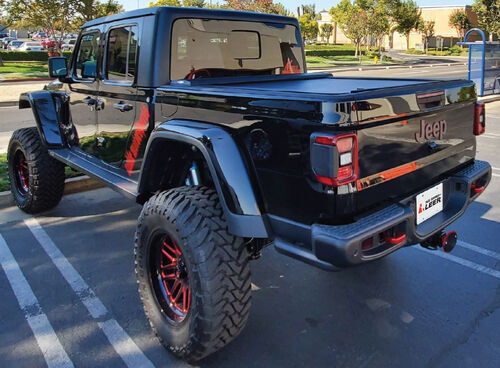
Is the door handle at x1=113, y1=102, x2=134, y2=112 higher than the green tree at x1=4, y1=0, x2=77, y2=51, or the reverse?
the green tree at x1=4, y1=0, x2=77, y2=51

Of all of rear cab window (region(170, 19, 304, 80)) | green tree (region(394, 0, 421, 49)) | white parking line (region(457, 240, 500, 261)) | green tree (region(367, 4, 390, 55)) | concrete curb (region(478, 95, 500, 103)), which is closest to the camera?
rear cab window (region(170, 19, 304, 80))

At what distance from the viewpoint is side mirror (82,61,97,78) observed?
13.4 ft

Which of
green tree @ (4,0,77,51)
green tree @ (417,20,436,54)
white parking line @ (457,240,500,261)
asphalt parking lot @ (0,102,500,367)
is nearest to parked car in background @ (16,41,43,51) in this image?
green tree @ (4,0,77,51)

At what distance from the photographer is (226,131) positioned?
2553 millimetres

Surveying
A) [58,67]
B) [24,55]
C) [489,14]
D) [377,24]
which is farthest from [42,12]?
[377,24]

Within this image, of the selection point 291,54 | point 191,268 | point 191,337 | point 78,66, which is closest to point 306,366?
point 191,337

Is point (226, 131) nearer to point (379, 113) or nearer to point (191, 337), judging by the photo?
point (379, 113)

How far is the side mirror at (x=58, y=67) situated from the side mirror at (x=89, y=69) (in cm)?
39

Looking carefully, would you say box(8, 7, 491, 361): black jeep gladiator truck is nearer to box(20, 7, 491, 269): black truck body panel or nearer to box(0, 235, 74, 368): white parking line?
box(20, 7, 491, 269): black truck body panel

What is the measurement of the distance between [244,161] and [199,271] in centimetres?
62

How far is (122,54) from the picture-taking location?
12.0ft

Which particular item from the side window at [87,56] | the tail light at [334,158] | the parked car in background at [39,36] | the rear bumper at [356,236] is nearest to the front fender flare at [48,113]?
the side window at [87,56]

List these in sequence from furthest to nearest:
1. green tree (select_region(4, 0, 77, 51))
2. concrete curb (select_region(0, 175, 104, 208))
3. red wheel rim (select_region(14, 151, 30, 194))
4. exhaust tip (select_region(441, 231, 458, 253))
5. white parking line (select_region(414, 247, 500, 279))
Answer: green tree (select_region(4, 0, 77, 51)) < concrete curb (select_region(0, 175, 104, 208)) < red wheel rim (select_region(14, 151, 30, 194)) < white parking line (select_region(414, 247, 500, 279)) < exhaust tip (select_region(441, 231, 458, 253))

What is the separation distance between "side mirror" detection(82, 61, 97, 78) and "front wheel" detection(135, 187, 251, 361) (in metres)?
1.85
